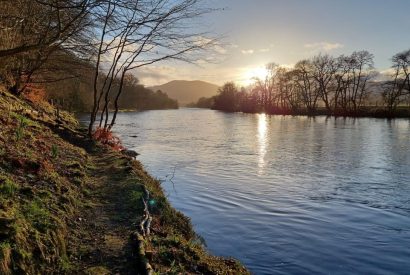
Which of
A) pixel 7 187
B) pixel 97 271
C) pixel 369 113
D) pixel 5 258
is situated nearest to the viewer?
pixel 5 258

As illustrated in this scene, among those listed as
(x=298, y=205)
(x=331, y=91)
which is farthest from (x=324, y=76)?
(x=298, y=205)

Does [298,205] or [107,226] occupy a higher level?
[107,226]

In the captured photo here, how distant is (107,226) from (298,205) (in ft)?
22.6

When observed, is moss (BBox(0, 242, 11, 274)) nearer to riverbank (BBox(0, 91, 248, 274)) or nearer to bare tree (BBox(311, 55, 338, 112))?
riverbank (BBox(0, 91, 248, 274))

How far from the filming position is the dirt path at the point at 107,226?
5.40 meters

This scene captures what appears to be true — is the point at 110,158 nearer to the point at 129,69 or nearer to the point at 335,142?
the point at 129,69

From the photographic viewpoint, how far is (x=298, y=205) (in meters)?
12.2

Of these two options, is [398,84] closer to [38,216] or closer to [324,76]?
[324,76]

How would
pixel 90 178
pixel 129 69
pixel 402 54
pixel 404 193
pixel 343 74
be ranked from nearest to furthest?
pixel 90 178
pixel 404 193
pixel 129 69
pixel 402 54
pixel 343 74

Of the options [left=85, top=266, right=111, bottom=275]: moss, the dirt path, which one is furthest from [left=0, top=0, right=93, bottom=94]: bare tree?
[left=85, top=266, right=111, bottom=275]: moss

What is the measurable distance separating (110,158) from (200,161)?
731 centimetres

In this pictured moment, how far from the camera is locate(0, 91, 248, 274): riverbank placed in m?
5.02

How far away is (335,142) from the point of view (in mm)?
29547

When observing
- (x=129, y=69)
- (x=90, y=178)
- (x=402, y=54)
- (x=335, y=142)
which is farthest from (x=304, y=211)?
(x=402, y=54)
